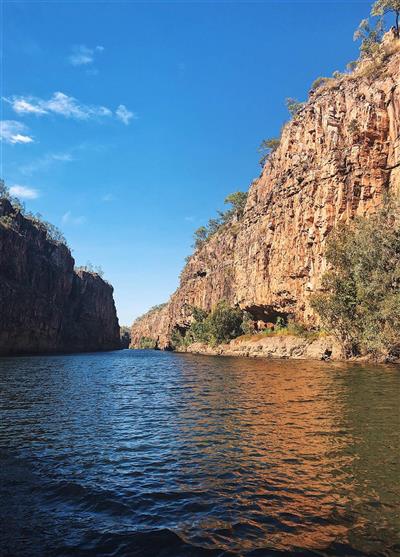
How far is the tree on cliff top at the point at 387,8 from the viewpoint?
80.7 m

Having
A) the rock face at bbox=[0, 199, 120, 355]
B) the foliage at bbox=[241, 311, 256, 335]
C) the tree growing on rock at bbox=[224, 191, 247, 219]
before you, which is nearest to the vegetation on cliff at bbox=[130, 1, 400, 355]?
the foliage at bbox=[241, 311, 256, 335]

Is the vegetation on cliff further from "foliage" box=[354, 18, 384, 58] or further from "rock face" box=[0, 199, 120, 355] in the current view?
"rock face" box=[0, 199, 120, 355]

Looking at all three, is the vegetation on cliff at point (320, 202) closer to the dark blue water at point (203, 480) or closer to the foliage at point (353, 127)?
the foliage at point (353, 127)

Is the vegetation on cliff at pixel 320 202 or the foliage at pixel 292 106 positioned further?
the foliage at pixel 292 106

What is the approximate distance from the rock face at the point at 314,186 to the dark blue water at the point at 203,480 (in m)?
51.3

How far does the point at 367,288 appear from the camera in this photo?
163ft

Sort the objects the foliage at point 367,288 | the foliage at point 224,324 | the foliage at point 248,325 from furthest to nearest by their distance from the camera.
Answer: the foliage at point 224,324 → the foliage at point 248,325 → the foliage at point 367,288

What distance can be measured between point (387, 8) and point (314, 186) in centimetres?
4119

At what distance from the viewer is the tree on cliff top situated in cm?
8070

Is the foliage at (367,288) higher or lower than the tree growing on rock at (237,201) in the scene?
lower

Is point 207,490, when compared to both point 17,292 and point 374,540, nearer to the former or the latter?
point 374,540

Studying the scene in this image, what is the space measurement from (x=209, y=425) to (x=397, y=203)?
4551cm

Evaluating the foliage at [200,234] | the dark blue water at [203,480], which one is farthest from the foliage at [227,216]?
the dark blue water at [203,480]

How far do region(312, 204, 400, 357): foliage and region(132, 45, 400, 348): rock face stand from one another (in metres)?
9.70
